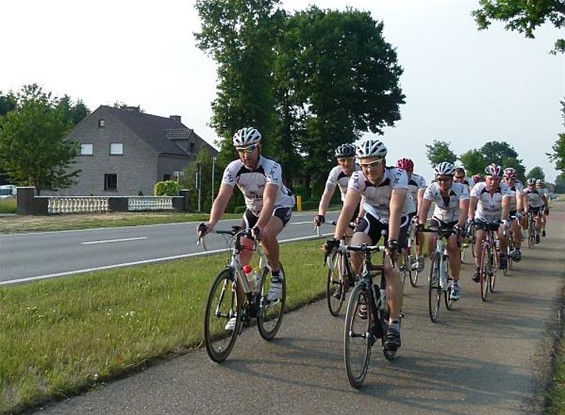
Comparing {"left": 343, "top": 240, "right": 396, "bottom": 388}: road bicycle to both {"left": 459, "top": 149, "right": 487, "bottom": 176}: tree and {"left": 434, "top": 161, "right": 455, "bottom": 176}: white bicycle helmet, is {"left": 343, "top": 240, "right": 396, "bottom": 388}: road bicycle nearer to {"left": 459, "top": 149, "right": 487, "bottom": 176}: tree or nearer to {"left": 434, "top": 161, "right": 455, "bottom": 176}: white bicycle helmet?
{"left": 434, "top": 161, "right": 455, "bottom": 176}: white bicycle helmet

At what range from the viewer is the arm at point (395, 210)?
243 inches

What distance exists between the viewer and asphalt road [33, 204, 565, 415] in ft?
16.4

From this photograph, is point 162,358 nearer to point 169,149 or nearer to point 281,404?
point 281,404

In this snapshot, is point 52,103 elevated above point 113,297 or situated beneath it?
elevated above

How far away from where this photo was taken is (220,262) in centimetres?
1289

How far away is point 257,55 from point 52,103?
15040 mm

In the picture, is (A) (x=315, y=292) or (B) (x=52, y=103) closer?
(A) (x=315, y=292)

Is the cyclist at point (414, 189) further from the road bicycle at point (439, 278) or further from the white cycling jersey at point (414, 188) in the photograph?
the road bicycle at point (439, 278)

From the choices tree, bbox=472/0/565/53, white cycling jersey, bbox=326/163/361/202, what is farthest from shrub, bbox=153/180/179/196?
white cycling jersey, bbox=326/163/361/202

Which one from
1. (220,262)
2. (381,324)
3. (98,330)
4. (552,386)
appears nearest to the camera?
(552,386)

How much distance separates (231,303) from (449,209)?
4.69 m

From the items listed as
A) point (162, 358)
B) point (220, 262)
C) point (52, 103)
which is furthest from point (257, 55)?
point (162, 358)

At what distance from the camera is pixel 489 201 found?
37.3ft

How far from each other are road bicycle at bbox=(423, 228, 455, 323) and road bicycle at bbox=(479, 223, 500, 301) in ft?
3.39
